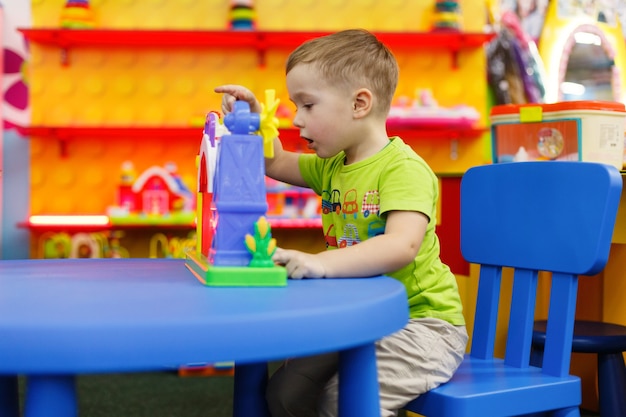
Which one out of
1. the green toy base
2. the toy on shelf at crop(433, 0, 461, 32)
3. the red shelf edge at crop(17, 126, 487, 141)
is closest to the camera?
the green toy base

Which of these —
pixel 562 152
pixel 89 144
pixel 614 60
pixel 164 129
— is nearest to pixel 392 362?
pixel 562 152

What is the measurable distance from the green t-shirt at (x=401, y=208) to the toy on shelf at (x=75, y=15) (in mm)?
2588

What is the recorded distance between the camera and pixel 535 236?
124 centimetres

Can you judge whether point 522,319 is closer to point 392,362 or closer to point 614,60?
point 392,362

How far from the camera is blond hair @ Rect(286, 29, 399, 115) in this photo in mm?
1167

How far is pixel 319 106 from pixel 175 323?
62cm

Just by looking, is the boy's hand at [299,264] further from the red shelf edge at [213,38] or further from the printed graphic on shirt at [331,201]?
the red shelf edge at [213,38]

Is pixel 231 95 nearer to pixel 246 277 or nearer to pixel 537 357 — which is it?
pixel 246 277

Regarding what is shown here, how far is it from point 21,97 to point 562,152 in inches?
104

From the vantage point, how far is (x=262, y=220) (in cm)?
91

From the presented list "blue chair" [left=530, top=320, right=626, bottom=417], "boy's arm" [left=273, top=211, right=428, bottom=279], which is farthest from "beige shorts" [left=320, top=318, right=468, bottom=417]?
"blue chair" [left=530, top=320, right=626, bottom=417]

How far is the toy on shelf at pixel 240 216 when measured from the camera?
864 millimetres

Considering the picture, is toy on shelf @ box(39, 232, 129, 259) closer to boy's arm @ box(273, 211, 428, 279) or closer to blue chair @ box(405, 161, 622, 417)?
blue chair @ box(405, 161, 622, 417)

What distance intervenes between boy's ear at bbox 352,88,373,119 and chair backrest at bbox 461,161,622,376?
28 centimetres
